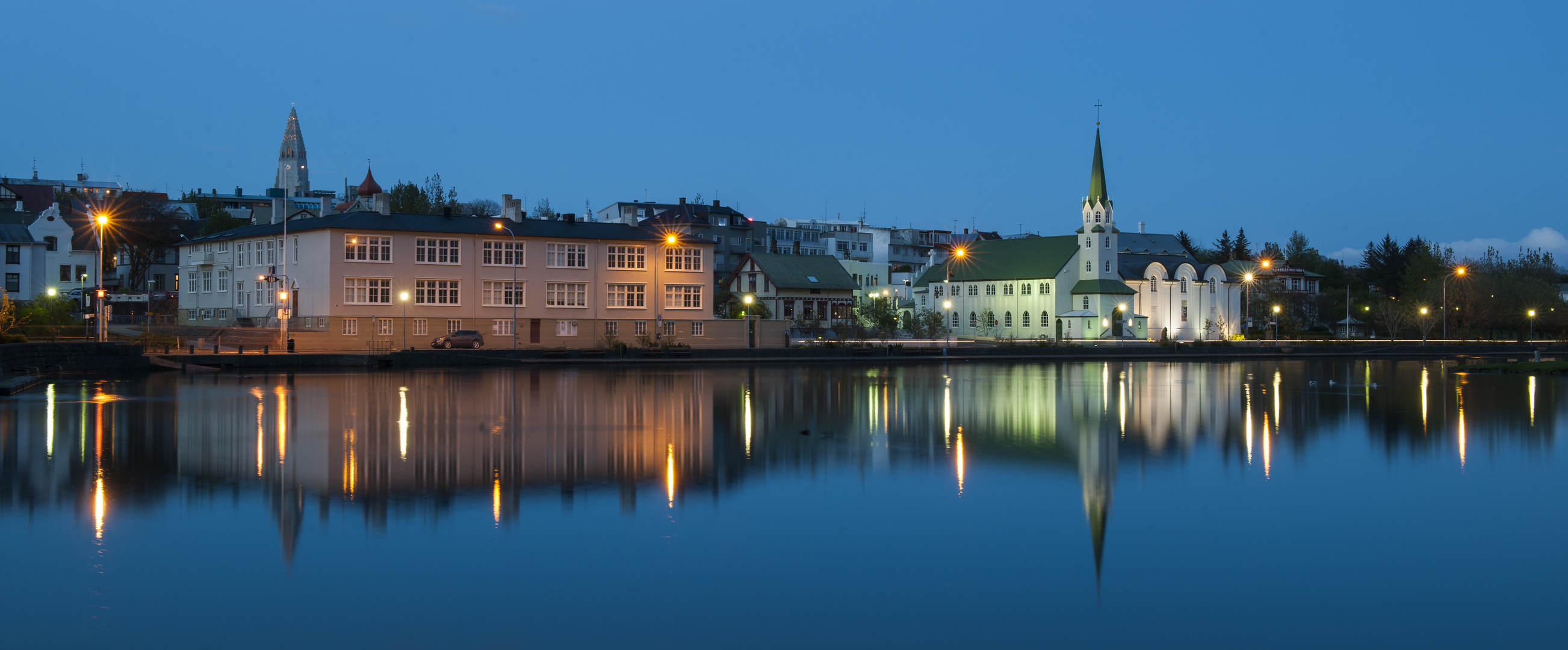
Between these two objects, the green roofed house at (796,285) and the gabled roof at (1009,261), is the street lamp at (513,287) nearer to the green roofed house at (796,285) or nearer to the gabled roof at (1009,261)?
the green roofed house at (796,285)

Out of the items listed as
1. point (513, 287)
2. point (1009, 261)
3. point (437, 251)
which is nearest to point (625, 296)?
point (513, 287)

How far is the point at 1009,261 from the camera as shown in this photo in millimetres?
104000

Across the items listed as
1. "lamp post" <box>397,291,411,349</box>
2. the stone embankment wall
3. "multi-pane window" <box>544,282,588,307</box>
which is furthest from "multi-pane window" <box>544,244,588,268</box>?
the stone embankment wall

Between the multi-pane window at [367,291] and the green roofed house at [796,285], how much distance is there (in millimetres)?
36665

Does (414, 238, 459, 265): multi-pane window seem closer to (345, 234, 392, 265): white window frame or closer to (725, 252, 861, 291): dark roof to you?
(345, 234, 392, 265): white window frame

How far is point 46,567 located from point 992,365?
49.1m

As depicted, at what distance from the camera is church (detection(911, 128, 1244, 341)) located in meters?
95.8

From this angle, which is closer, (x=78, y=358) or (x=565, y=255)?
(x=78, y=358)

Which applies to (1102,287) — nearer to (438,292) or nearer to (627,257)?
(627,257)

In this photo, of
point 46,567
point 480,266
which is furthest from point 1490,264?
point 46,567

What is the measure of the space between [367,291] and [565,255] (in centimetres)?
1078

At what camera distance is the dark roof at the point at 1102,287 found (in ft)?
311

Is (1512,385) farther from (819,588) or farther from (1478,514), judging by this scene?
(819,588)

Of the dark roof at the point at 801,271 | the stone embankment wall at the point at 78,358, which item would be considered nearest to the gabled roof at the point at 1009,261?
the dark roof at the point at 801,271
